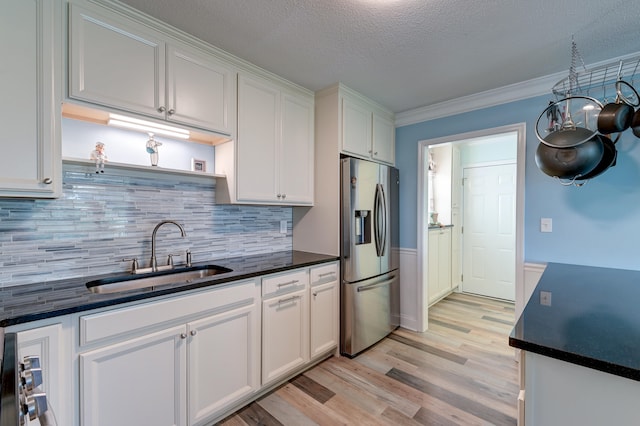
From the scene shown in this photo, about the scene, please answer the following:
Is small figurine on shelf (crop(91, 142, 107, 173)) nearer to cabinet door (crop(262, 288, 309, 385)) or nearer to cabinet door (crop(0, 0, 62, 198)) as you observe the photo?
cabinet door (crop(0, 0, 62, 198))

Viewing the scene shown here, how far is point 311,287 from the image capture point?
7.48 ft

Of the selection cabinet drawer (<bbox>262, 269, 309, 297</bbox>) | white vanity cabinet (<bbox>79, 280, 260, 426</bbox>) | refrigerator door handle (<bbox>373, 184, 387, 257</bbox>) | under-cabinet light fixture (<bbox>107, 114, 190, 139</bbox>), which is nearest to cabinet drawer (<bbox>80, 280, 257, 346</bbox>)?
white vanity cabinet (<bbox>79, 280, 260, 426</bbox>)

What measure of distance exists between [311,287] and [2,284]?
177 centimetres

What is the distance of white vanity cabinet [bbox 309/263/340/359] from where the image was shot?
2.30m

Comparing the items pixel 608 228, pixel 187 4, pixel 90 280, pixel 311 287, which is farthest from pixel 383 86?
pixel 90 280

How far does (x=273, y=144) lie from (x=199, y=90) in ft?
2.19

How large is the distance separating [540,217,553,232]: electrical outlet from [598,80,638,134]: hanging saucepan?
1.22 meters

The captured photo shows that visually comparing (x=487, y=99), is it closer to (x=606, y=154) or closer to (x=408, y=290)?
(x=606, y=154)

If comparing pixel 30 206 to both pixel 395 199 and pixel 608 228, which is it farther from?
pixel 608 228

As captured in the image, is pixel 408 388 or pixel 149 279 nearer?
pixel 149 279

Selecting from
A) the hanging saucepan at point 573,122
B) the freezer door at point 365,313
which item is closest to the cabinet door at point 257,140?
the freezer door at point 365,313

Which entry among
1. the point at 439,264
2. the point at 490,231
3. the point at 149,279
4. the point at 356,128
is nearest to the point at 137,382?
the point at 149,279

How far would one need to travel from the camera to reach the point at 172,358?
1502 mm

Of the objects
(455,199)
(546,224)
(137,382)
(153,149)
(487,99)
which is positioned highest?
(487,99)
